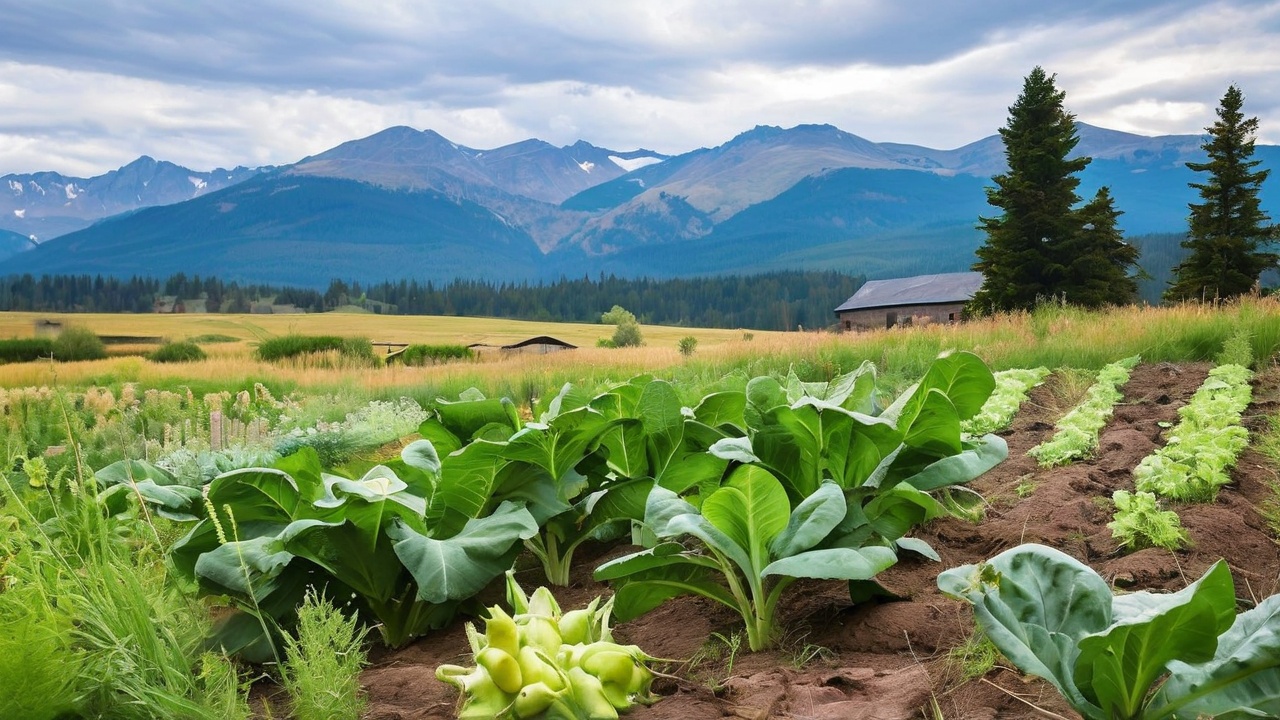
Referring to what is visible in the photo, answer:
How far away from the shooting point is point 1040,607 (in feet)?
4.91

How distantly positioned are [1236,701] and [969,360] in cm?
119

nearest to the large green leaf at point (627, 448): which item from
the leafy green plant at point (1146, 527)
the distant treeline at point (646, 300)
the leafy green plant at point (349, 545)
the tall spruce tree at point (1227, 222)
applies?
the leafy green plant at point (349, 545)

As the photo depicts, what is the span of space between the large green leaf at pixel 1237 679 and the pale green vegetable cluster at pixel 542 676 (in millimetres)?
944

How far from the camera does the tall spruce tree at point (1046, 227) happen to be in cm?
2692

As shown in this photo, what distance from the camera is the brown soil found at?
1.61m

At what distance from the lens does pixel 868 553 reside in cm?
183

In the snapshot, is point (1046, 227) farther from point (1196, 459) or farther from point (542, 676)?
point (542, 676)

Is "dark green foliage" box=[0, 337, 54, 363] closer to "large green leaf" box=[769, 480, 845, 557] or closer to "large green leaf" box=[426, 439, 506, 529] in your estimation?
"large green leaf" box=[426, 439, 506, 529]

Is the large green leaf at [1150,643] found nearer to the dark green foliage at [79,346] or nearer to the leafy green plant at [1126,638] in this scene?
the leafy green plant at [1126,638]

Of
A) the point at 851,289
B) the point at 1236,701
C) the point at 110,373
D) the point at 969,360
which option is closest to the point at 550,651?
the point at 1236,701

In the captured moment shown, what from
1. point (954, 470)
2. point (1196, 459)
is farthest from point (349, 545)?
point (1196, 459)

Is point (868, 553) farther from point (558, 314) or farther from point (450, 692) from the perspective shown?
point (558, 314)

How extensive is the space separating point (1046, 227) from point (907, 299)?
116 ft

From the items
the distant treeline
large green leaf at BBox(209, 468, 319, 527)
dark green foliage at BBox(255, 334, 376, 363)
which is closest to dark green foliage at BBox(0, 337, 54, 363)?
dark green foliage at BBox(255, 334, 376, 363)
